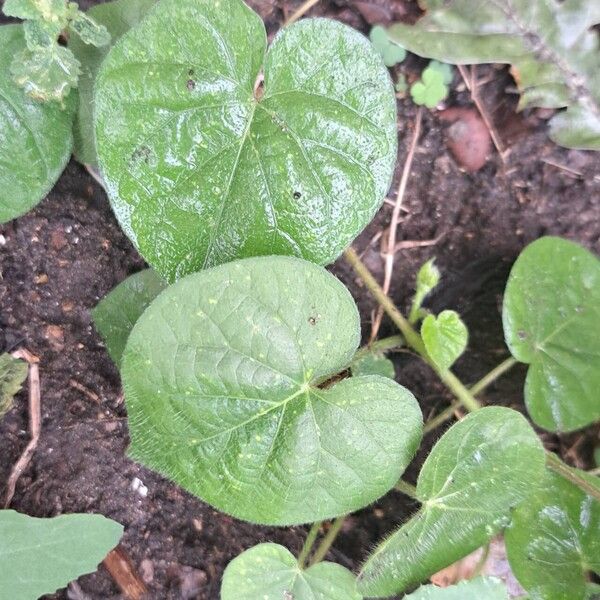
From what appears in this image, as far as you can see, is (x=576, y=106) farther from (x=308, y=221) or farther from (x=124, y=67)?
(x=124, y=67)

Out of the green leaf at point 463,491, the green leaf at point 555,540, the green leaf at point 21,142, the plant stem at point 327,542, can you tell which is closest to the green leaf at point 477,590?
the green leaf at point 463,491

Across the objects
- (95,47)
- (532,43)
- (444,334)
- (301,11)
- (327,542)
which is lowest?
(327,542)

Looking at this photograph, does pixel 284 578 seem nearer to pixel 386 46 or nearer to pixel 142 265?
pixel 142 265

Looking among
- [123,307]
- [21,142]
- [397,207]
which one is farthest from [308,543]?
[21,142]

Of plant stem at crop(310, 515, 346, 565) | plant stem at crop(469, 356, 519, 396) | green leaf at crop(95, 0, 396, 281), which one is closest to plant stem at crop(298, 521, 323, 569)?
plant stem at crop(310, 515, 346, 565)

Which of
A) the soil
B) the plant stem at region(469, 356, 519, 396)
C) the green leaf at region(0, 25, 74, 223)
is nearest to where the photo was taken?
the green leaf at region(0, 25, 74, 223)

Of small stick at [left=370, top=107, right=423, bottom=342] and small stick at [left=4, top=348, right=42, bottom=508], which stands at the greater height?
small stick at [left=370, top=107, right=423, bottom=342]

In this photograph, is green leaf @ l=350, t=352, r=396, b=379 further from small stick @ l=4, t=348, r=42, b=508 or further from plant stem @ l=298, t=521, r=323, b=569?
small stick @ l=4, t=348, r=42, b=508
